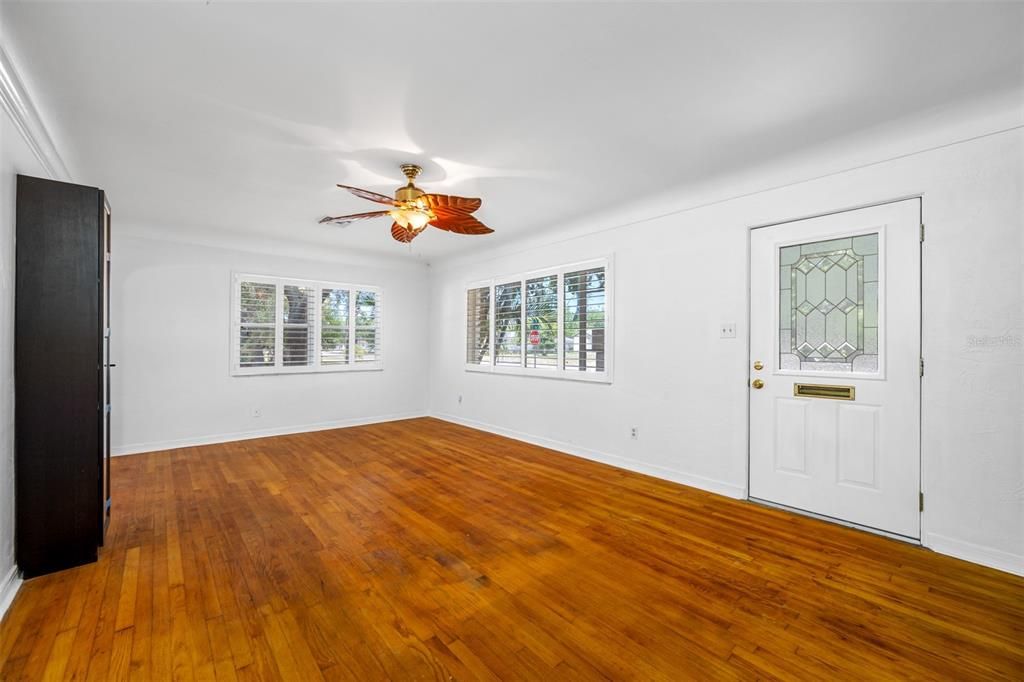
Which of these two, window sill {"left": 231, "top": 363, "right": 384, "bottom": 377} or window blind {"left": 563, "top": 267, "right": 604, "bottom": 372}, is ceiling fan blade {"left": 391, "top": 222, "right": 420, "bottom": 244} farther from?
window sill {"left": 231, "top": 363, "right": 384, "bottom": 377}

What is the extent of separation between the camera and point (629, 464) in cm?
431

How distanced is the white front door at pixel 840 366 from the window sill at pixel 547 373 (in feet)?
4.99

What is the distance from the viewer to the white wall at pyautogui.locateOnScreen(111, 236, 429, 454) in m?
4.86

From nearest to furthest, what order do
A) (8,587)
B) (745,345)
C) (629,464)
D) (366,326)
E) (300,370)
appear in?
(8,587)
(745,345)
(629,464)
(300,370)
(366,326)

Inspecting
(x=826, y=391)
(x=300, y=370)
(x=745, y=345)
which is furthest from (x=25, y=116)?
(x=826, y=391)

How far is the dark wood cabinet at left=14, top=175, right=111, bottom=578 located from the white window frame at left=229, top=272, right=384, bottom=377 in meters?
3.19

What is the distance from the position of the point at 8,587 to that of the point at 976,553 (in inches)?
198

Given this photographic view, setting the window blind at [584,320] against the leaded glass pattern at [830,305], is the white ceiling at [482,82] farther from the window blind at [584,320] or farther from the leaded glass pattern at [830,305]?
the window blind at [584,320]

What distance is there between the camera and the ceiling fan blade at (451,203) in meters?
3.09

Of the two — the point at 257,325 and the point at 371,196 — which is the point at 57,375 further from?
the point at 257,325

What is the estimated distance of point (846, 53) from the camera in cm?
205

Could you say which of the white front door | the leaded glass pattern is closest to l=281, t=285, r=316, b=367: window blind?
the white front door

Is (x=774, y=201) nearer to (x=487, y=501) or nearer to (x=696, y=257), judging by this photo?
(x=696, y=257)

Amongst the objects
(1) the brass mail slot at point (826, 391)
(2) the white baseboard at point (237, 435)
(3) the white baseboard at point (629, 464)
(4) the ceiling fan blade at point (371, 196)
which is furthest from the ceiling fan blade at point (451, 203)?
(2) the white baseboard at point (237, 435)
